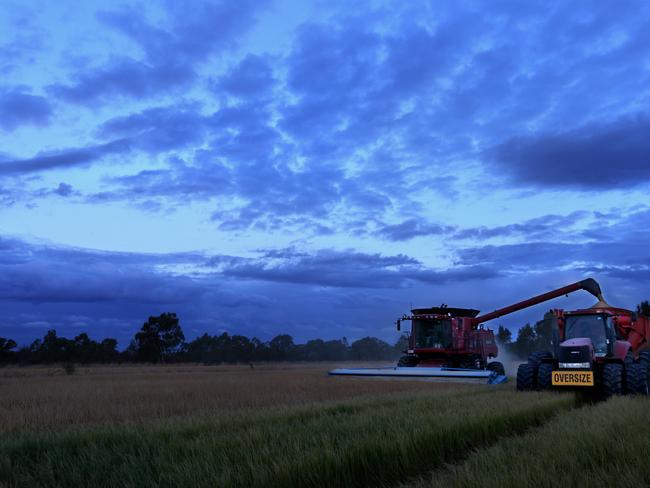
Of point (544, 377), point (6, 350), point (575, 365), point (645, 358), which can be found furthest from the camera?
point (6, 350)

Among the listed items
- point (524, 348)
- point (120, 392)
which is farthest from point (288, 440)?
point (524, 348)

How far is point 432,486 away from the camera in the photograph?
450cm

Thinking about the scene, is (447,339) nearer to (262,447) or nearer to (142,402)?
(142,402)

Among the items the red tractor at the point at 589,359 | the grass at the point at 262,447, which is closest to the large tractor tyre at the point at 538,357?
the red tractor at the point at 589,359

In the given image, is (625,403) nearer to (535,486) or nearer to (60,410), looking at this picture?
(535,486)

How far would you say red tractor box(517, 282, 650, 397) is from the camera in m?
→ 13.4

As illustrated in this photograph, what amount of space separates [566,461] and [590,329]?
11.0 m

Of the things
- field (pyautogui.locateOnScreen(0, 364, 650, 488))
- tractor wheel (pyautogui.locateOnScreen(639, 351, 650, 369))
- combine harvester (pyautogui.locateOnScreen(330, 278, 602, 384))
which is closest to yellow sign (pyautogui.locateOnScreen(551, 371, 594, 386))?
tractor wheel (pyautogui.locateOnScreen(639, 351, 650, 369))

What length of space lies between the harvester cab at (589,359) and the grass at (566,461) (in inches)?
238

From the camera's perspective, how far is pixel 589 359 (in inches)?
539

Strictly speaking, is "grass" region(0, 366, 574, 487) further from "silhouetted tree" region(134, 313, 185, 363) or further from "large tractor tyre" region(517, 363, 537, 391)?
"silhouetted tree" region(134, 313, 185, 363)

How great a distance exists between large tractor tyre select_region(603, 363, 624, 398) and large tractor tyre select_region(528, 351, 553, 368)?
64.1 inches

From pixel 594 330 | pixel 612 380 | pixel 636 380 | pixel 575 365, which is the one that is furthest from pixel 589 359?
pixel 594 330

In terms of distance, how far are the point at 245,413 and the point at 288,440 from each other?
3.38 metres
